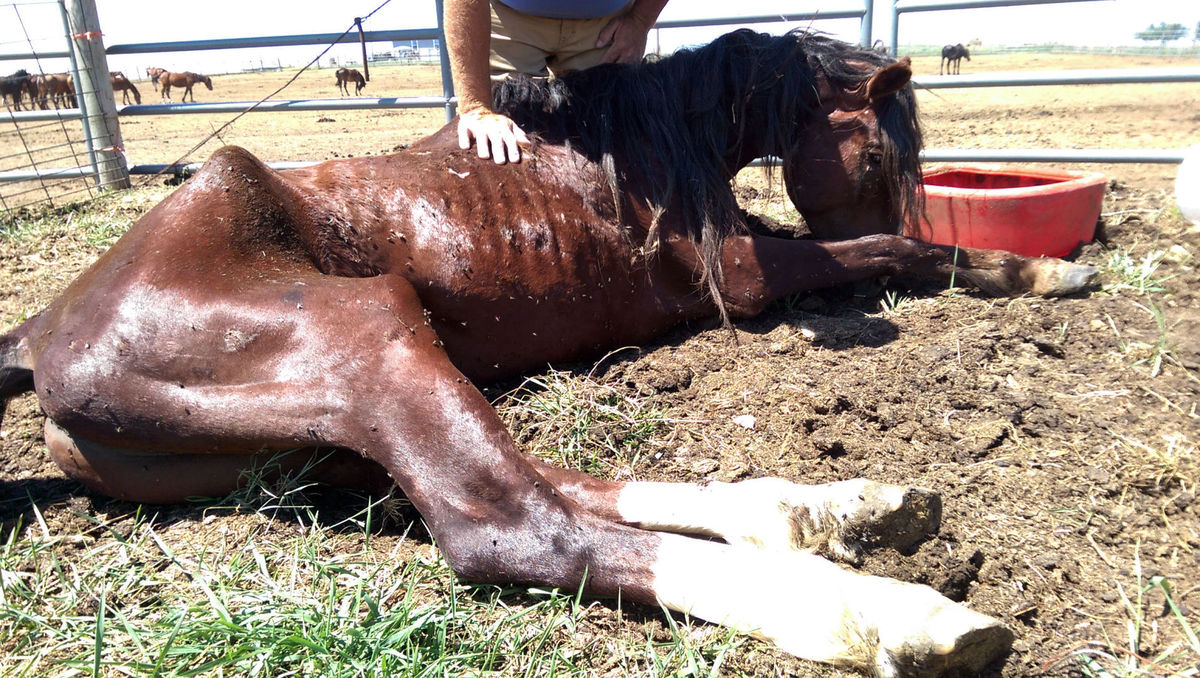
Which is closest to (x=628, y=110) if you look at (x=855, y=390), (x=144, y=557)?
(x=855, y=390)

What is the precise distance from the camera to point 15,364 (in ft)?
7.57

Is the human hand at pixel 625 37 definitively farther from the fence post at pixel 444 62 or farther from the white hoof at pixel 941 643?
the white hoof at pixel 941 643

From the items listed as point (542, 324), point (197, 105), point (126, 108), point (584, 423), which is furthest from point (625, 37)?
point (126, 108)

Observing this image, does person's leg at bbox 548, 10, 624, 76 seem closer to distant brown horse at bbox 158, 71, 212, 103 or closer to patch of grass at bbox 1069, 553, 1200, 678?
patch of grass at bbox 1069, 553, 1200, 678

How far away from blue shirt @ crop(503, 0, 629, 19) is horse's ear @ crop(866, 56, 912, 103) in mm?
1258

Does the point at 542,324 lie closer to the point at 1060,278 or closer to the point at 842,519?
the point at 842,519

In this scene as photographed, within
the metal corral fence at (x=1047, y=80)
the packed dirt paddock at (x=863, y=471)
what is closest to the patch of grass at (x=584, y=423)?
the packed dirt paddock at (x=863, y=471)

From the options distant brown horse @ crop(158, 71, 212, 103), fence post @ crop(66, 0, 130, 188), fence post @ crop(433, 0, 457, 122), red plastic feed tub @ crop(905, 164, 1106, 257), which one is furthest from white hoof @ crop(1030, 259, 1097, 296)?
distant brown horse @ crop(158, 71, 212, 103)

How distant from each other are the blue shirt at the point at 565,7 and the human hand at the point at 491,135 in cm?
74

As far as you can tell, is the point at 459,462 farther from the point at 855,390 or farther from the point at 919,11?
the point at 919,11

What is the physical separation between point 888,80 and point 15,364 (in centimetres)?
322

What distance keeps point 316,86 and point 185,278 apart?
96.2 feet

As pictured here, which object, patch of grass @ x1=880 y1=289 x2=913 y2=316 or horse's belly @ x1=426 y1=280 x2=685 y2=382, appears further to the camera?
patch of grass @ x1=880 y1=289 x2=913 y2=316

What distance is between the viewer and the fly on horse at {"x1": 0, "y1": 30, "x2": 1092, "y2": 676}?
179cm
